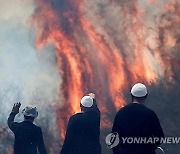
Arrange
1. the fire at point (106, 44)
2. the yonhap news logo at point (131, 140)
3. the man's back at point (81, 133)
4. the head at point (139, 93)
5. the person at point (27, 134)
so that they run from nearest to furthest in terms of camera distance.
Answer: the yonhap news logo at point (131, 140) → the head at point (139, 93) → the person at point (27, 134) → the man's back at point (81, 133) → the fire at point (106, 44)

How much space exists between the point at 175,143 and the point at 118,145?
24.4ft

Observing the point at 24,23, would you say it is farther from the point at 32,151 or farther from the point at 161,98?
the point at 32,151

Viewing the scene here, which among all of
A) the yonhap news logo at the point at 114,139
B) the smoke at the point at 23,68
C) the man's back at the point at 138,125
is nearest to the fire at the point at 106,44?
the smoke at the point at 23,68

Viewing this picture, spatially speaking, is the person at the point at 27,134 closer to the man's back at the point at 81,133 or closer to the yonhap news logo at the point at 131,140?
the man's back at the point at 81,133

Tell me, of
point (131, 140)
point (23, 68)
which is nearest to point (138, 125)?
point (131, 140)

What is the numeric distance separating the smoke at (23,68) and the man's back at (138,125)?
769 cm

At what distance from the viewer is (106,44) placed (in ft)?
42.5

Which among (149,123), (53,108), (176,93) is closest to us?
(149,123)

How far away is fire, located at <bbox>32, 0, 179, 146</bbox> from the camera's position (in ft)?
42.0

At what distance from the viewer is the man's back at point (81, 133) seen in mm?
6516

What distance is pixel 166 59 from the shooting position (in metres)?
13.1

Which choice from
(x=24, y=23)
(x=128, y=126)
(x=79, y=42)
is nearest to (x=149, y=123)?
(x=128, y=126)

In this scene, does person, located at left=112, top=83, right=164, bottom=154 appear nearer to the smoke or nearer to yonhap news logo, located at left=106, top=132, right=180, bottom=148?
yonhap news logo, located at left=106, top=132, right=180, bottom=148

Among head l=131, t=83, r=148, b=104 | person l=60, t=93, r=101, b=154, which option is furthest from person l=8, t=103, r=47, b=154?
head l=131, t=83, r=148, b=104
